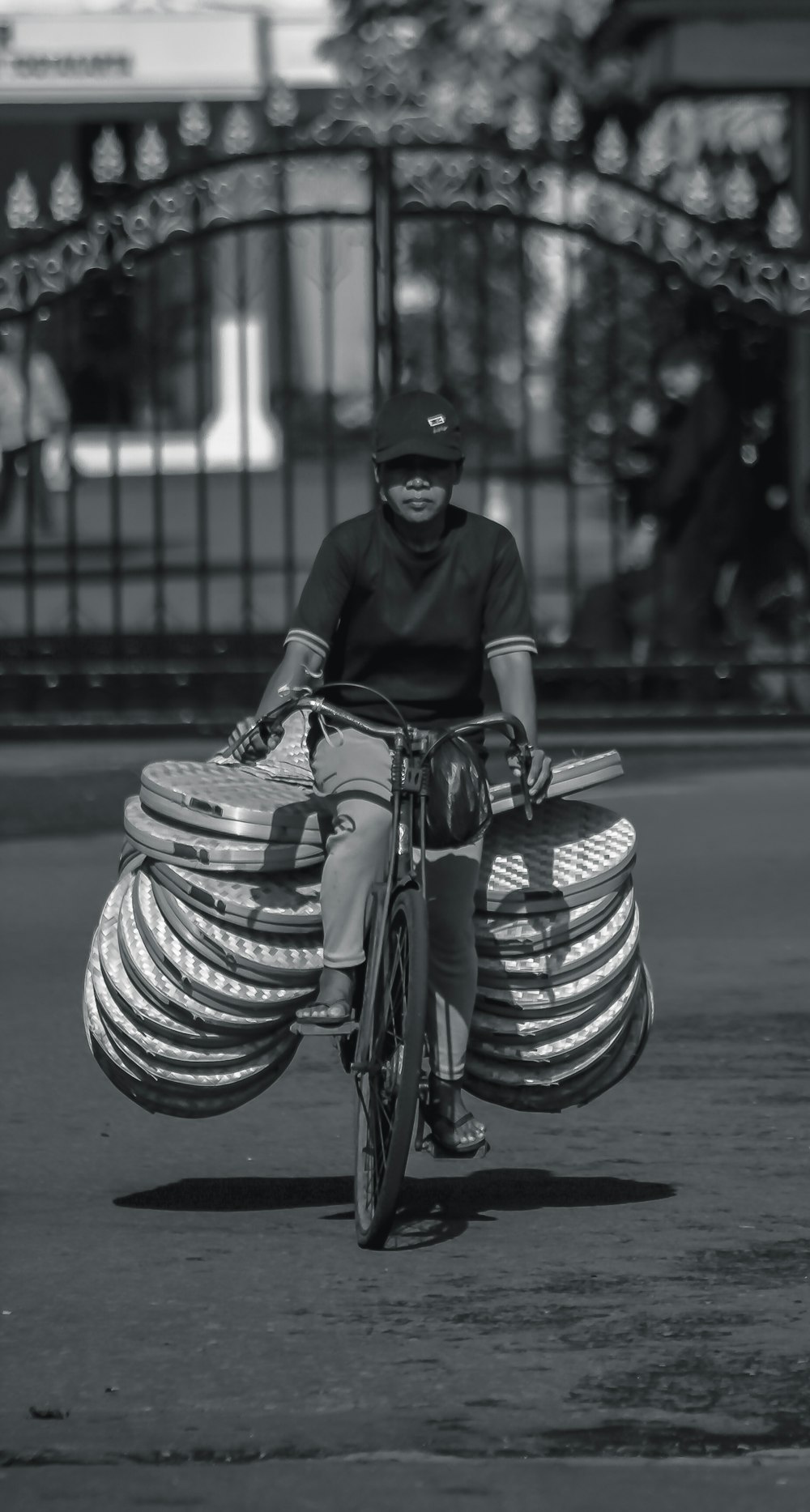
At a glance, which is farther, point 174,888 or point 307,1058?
point 307,1058

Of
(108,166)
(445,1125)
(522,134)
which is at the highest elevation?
(522,134)

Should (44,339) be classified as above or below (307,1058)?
above

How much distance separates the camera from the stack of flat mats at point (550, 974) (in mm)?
6234

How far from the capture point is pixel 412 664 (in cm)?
622

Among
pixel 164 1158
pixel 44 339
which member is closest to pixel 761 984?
pixel 164 1158

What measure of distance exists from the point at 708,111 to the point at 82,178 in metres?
17.6

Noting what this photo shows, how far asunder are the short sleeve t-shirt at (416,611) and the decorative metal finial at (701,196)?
27.5ft

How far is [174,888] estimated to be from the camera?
6.25m

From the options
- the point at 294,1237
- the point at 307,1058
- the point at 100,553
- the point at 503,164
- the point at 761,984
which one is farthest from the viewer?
the point at 100,553

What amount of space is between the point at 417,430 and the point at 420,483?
11 centimetres

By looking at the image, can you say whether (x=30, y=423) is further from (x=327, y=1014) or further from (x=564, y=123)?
(x=327, y=1014)

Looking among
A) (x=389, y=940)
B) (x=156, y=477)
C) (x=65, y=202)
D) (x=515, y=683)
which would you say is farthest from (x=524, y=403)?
(x=389, y=940)

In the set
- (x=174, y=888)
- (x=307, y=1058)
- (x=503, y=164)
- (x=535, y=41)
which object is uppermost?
(x=535, y=41)

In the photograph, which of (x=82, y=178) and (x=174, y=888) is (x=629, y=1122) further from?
(x=82, y=178)
